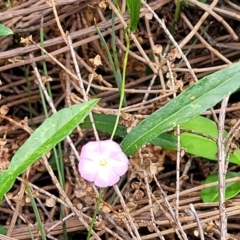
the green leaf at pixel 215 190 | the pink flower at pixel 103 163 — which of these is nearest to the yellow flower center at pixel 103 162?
the pink flower at pixel 103 163

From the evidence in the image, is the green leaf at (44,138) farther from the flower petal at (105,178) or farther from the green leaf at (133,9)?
the green leaf at (133,9)

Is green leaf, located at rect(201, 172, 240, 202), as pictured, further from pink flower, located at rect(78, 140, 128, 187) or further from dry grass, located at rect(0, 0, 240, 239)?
pink flower, located at rect(78, 140, 128, 187)

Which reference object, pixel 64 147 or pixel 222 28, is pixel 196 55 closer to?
pixel 222 28

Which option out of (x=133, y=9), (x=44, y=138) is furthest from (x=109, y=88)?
(x=44, y=138)

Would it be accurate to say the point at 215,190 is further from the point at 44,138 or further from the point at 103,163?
the point at 44,138

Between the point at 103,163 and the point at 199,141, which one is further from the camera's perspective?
the point at 199,141

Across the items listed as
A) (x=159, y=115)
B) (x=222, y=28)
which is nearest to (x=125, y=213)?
(x=159, y=115)

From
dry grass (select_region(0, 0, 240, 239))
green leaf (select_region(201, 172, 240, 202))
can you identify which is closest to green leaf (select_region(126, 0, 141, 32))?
dry grass (select_region(0, 0, 240, 239))
